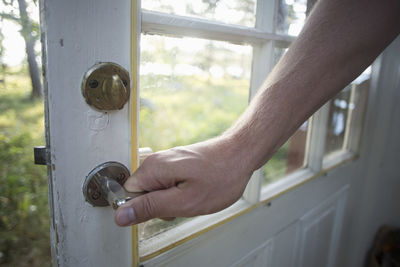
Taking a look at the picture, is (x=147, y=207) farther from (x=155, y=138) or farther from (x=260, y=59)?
(x=260, y=59)

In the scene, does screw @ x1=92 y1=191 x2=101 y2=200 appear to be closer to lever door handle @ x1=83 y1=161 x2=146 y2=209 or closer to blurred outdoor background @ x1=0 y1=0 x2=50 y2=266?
lever door handle @ x1=83 y1=161 x2=146 y2=209

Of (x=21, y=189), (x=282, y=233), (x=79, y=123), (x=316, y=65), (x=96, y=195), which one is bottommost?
(x=21, y=189)

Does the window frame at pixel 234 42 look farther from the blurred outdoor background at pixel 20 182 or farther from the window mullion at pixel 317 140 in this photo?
the blurred outdoor background at pixel 20 182

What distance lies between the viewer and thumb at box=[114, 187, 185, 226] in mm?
341

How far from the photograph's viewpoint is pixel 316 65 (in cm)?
43

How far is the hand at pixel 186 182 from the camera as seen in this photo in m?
0.36

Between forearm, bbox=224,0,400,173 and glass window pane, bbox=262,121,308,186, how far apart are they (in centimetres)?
52

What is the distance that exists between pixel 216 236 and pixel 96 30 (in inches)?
21.4

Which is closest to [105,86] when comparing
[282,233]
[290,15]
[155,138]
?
[155,138]

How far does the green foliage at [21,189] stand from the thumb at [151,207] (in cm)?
140

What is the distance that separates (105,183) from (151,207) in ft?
0.29

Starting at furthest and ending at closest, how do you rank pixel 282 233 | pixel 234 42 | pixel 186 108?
pixel 186 108 → pixel 282 233 → pixel 234 42

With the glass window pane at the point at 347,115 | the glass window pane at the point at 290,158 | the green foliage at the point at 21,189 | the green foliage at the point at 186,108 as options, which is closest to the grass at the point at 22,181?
the green foliage at the point at 21,189

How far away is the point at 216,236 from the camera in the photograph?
0.65 m
